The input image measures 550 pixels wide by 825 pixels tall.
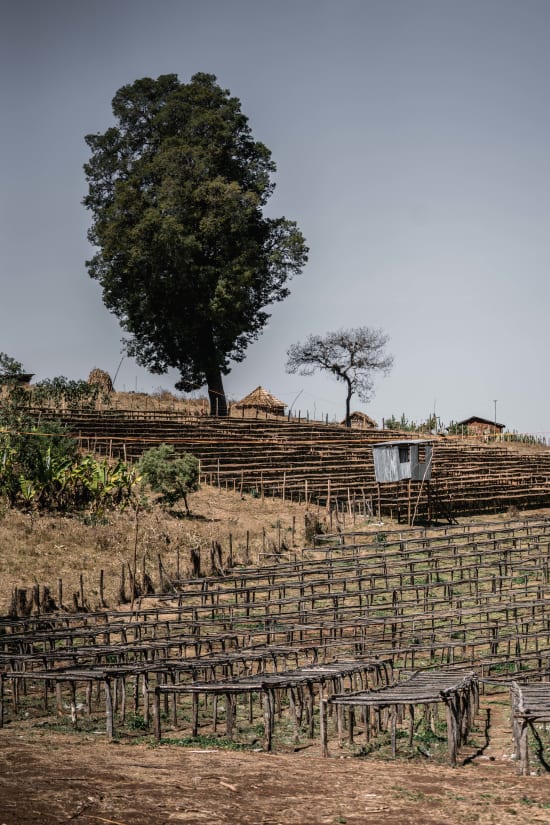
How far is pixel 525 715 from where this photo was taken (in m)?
10.2

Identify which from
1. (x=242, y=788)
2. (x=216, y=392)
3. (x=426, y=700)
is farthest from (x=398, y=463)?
(x=242, y=788)

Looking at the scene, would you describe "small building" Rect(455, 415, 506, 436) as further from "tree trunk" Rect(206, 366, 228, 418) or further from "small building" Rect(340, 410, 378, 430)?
"tree trunk" Rect(206, 366, 228, 418)

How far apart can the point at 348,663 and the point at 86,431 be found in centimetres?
2401

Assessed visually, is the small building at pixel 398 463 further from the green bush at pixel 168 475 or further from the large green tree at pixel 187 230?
the large green tree at pixel 187 230

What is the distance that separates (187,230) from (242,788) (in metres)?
39.5

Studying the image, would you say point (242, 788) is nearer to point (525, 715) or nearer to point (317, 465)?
point (525, 715)

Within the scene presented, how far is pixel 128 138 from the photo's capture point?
163 feet

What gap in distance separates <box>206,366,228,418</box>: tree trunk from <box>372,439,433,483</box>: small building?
15675 millimetres

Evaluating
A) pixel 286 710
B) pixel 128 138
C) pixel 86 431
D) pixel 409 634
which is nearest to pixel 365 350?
pixel 128 138

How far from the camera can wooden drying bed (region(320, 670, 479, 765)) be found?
10.8 m

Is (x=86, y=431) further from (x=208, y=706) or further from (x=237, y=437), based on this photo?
(x=208, y=706)

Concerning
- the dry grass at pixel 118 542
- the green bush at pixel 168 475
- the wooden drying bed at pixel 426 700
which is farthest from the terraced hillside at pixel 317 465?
the wooden drying bed at pixel 426 700

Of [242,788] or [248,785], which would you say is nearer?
[242,788]

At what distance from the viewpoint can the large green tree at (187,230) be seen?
46500 millimetres
